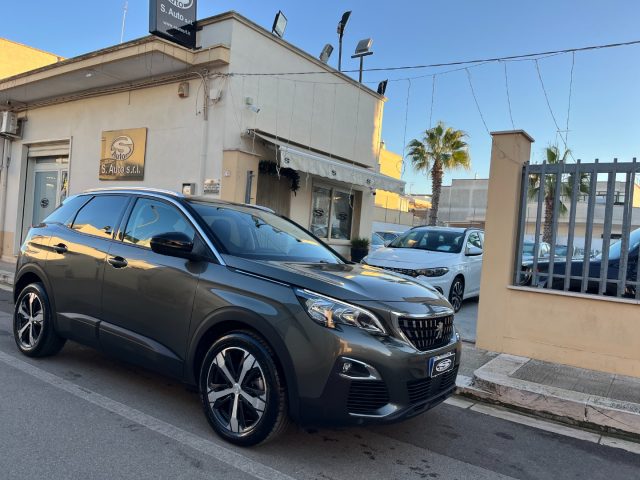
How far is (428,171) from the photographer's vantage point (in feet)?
73.9

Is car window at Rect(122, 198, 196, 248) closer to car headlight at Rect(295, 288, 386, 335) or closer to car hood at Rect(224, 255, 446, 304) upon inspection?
car hood at Rect(224, 255, 446, 304)

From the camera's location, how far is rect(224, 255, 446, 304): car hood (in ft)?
11.0

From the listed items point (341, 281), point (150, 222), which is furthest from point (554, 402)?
point (150, 222)

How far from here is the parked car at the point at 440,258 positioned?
8281 millimetres

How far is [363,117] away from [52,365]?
10713mm

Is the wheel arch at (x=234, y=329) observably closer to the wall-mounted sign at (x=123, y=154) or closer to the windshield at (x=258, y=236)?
the windshield at (x=258, y=236)

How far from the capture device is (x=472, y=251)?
940 cm

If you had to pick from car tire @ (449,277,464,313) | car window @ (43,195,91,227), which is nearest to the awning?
car tire @ (449,277,464,313)

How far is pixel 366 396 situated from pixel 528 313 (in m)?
3.81

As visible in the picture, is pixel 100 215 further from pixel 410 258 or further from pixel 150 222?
pixel 410 258

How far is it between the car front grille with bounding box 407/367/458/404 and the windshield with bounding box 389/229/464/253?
18.6ft

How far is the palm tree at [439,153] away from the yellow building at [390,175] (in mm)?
11274

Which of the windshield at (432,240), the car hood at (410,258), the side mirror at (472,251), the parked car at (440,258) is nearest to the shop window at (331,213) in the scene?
the windshield at (432,240)

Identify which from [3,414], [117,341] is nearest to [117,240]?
[117,341]
